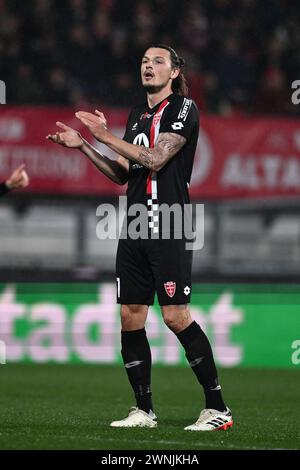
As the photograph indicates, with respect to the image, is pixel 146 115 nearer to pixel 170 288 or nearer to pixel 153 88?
pixel 153 88

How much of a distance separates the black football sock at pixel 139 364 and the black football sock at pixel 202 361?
31 centimetres

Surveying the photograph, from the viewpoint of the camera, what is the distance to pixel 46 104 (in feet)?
47.8

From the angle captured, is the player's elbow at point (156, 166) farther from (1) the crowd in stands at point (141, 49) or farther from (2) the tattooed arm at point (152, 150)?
(1) the crowd in stands at point (141, 49)

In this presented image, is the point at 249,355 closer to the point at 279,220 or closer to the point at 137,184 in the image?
the point at 279,220

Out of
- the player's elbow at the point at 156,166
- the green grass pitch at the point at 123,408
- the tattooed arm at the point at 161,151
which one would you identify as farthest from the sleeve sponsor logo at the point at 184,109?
the green grass pitch at the point at 123,408

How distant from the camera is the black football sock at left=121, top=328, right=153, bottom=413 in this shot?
23.6 ft

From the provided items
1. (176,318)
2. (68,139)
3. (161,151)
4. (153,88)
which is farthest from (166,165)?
(176,318)

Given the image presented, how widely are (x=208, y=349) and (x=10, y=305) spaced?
6443 millimetres

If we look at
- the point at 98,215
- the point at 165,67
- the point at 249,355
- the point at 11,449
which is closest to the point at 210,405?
the point at 11,449

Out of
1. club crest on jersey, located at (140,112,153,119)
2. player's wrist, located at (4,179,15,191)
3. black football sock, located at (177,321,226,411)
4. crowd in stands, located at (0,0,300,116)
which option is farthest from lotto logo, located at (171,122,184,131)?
crowd in stands, located at (0,0,300,116)

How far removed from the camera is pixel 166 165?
7.14 metres

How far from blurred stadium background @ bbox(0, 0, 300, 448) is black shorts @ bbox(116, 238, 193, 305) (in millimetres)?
4631

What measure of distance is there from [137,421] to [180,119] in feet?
6.22

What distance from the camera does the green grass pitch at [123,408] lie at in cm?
630
